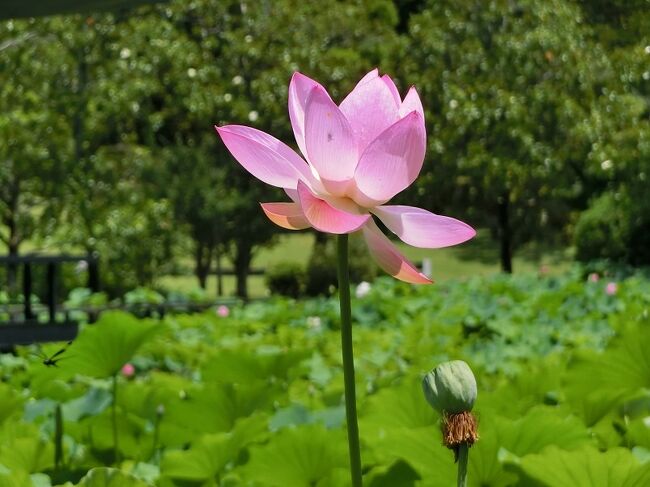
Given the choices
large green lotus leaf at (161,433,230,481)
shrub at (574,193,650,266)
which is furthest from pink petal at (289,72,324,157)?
shrub at (574,193,650,266)

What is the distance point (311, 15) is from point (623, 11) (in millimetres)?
4941

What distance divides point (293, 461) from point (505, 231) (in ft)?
60.0

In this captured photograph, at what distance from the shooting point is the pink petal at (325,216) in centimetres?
68

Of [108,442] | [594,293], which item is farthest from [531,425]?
[594,293]

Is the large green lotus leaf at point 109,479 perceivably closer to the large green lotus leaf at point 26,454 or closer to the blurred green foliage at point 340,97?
the large green lotus leaf at point 26,454

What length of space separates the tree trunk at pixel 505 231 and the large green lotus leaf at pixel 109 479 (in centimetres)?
1771

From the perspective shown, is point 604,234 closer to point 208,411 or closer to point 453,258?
point 453,258

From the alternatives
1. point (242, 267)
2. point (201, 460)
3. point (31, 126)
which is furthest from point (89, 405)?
point (242, 267)

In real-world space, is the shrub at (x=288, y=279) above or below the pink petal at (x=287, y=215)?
below

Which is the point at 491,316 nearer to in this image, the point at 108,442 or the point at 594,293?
the point at 594,293

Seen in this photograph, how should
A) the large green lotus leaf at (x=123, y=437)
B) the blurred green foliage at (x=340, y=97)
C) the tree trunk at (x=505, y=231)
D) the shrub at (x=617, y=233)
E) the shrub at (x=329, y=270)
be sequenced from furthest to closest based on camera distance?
the tree trunk at (x=505, y=231), the shrub at (x=329, y=270), the blurred green foliage at (x=340, y=97), the shrub at (x=617, y=233), the large green lotus leaf at (x=123, y=437)

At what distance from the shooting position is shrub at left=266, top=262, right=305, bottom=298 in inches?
599

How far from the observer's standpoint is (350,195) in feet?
2.37

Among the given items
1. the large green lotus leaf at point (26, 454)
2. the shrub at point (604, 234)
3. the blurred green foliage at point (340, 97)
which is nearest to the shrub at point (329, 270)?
the blurred green foliage at point (340, 97)
